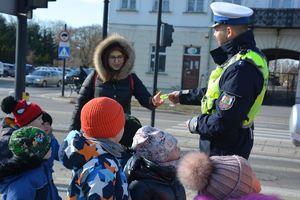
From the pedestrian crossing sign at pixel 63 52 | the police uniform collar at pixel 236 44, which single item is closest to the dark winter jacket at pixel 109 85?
the police uniform collar at pixel 236 44

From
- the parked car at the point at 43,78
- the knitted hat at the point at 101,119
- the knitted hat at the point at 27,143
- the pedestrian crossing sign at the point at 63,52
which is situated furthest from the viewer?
the parked car at the point at 43,78

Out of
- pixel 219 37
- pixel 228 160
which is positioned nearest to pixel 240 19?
pixel 219 37

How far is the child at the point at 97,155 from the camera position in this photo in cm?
229

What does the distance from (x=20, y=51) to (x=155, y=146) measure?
2.78 metres

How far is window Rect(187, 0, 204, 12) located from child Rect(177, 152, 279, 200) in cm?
Answer: 2709

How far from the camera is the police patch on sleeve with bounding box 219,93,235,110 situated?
279 cm

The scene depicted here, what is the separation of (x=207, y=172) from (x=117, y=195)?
0.51 m

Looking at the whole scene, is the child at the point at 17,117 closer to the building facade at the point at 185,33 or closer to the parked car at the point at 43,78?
the building facade at the point at 185,33

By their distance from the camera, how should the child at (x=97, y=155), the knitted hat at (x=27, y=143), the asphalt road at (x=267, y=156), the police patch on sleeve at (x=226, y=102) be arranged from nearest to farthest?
the child at (x=97, y=155), the knitted hat at (x=27, y=143), the police patch on sleeve at (x=226, y=102), the asphalt road at (x=267, y=156)

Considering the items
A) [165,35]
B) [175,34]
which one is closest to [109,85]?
[165,35]

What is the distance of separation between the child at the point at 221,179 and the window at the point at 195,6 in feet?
88.9

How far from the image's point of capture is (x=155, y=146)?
2578 millimetres

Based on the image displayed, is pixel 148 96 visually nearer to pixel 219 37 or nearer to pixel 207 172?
pixel 219 37

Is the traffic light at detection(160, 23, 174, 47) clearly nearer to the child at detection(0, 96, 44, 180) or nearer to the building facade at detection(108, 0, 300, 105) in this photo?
the child at detection(0, 96, 44, 180)
